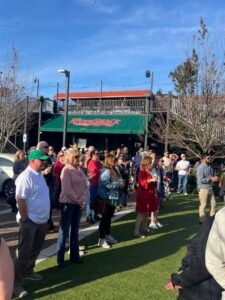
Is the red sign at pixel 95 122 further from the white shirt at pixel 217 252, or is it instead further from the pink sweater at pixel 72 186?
the white shirt at pixel 217 252

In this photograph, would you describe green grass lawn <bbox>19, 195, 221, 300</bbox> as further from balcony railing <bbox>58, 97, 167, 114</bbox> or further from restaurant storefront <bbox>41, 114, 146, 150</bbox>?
balcony railing <bbox>58, 97, 167, 114</bbox>

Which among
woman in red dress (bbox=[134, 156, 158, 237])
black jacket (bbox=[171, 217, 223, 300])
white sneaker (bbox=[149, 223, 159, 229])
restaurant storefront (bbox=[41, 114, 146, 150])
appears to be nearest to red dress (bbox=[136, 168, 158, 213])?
woman in red dress (bbox=[134, 156, 158, 237])

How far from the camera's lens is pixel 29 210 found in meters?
5.62

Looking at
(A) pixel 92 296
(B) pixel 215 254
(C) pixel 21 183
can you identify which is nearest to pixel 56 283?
(A) pixel 92 296

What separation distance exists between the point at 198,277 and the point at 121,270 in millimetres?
3820

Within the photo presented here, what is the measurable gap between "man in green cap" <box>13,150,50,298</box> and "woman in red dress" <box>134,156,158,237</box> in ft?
13.5

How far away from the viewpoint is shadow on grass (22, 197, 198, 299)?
6148 mm

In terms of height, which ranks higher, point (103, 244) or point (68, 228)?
point (68, 228)

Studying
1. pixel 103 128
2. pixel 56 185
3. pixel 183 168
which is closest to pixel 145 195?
pixel 56 185

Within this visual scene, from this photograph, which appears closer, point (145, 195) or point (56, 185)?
point (56, 185)

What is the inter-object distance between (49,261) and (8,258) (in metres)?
5.15

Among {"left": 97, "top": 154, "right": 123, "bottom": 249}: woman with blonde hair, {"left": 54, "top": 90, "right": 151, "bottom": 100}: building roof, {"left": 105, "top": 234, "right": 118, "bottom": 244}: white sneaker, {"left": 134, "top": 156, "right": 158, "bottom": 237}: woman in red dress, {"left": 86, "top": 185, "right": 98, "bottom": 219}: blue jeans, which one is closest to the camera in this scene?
{"left": 97, "top": 154, "right": 123, "bottom": 249}: woman with blonde hair

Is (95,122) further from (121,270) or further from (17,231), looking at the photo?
(121,270)

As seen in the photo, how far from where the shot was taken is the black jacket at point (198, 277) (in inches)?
123
